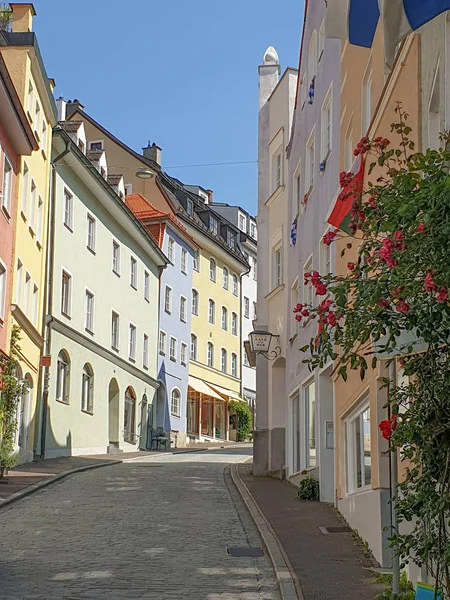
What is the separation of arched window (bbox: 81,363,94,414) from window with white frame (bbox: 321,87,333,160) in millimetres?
16309

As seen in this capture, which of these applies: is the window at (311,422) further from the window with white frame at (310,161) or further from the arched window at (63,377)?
the arched window at (63,377)

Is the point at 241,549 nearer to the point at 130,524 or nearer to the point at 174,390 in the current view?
the point at 130,524

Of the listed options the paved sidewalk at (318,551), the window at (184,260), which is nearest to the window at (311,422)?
the paved sidewalk at (318,551)

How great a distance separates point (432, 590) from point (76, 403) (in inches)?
1029

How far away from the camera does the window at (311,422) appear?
1912cm

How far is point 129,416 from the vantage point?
3931 centimetres

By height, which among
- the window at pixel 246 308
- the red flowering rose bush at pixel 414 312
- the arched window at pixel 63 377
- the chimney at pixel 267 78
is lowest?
the red flowering rose bush at pixel 414 312

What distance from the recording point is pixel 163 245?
150ft

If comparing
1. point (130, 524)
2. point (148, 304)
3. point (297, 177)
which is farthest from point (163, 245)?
point (130, 524)

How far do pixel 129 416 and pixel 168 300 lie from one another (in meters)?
9.37

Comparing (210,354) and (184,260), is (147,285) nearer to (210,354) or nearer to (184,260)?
(184,260)

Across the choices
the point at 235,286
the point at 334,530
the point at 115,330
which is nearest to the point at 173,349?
the point at 115,330

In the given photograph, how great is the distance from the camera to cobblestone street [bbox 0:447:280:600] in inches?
383

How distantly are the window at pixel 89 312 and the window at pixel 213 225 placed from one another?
2415 cm
